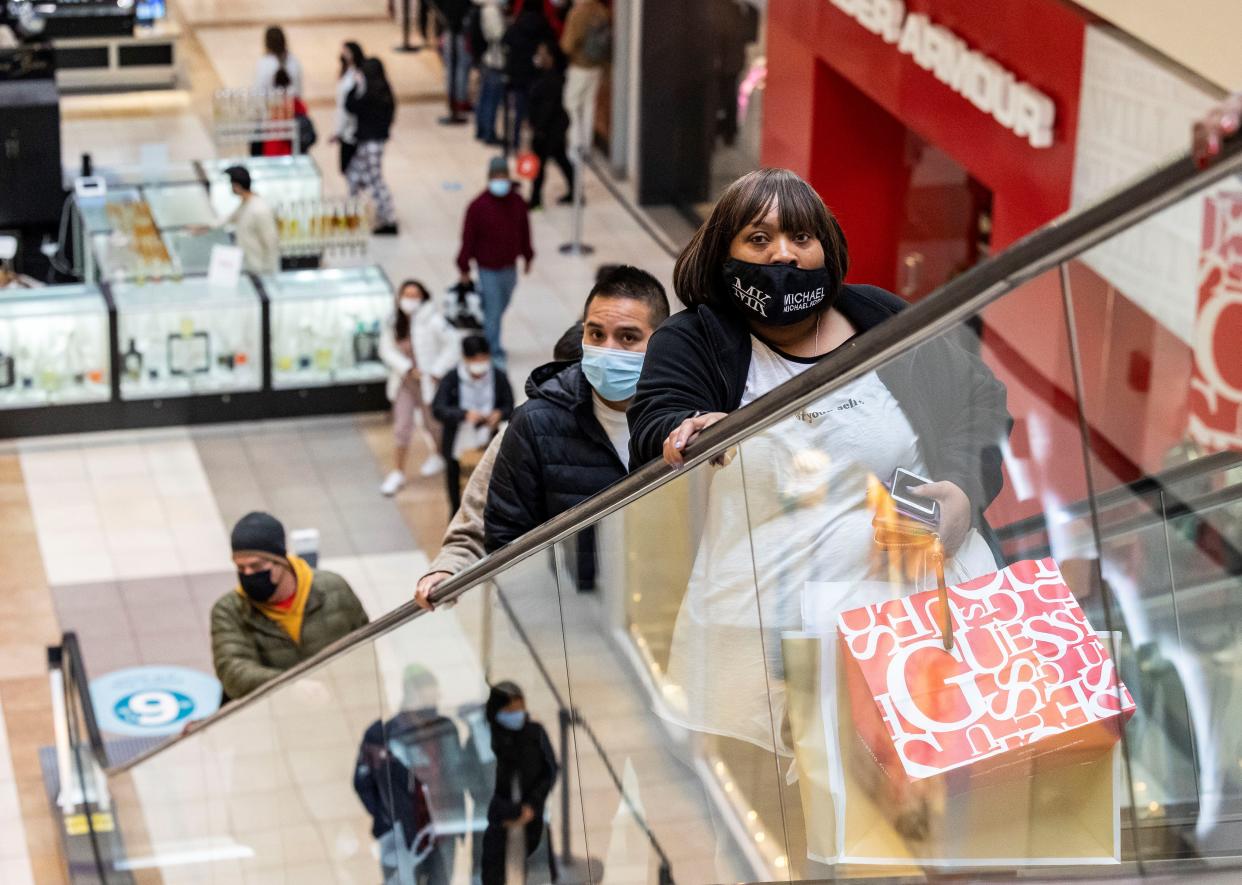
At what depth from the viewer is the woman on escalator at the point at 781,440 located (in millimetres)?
2875

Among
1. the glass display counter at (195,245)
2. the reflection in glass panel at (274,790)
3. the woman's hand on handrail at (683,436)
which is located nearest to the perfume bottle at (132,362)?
the glass display counter at (195,245)

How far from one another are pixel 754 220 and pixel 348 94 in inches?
529

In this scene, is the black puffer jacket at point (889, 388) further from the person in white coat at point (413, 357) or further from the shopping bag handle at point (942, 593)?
the person in white coat at point (413, 357)

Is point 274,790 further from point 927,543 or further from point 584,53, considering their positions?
point 584,53

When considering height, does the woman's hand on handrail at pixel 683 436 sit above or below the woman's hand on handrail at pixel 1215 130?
below

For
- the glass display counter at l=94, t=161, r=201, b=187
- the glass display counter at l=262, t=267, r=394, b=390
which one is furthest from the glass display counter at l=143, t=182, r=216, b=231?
the glass display counter at l=262, t=267, r=394, b=390

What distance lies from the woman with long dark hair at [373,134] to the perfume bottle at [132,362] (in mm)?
4131

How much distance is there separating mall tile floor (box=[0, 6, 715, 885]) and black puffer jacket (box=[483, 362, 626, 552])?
26 centimetres

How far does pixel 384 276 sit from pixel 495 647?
923cm

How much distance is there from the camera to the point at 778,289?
11.0ft

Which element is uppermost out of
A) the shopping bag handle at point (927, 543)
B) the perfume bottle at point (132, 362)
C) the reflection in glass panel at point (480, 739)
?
the shopping bag handle at point (927, 543)

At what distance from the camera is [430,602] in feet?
14.8

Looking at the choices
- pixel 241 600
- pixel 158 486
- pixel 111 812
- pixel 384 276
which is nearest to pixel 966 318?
pixel 241 600

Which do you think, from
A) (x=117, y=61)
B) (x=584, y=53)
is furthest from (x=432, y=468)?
(x=117, y=61)
